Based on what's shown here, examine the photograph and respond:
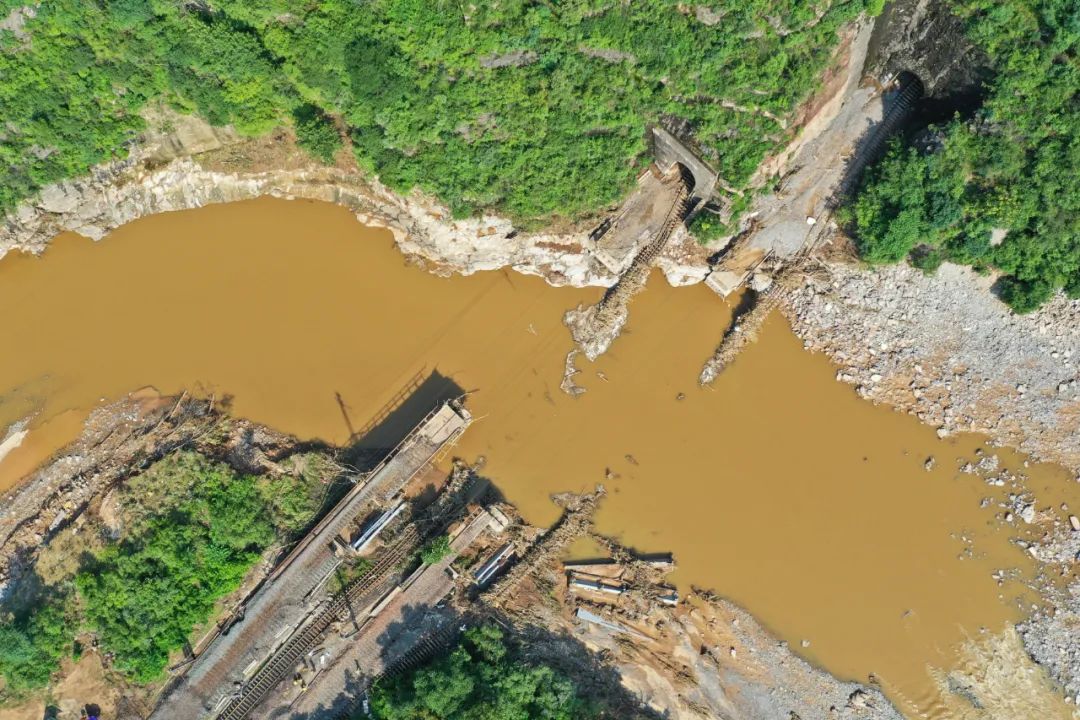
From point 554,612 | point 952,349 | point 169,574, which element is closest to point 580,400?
point 554,612

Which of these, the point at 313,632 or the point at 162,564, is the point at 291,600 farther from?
the point at 162,564

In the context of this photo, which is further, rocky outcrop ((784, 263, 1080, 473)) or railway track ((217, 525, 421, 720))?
rocky outcrop ((784, 263, 1080, 473))

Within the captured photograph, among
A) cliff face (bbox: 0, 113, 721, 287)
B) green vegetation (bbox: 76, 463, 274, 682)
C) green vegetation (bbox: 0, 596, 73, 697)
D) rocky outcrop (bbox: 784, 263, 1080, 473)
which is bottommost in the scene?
green vegetation (bbox: 0, 596, 73, 697)

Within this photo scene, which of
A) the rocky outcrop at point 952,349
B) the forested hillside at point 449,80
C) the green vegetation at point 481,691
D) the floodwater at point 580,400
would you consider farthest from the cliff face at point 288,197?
the green vegetation at point 481,691

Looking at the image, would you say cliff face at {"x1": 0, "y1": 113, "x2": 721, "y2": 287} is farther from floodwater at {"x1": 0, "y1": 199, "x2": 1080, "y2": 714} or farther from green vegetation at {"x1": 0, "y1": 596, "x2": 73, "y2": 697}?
green vegetation at {"x1": 0, "y1": 596, "x2": 73, "y2": 697}

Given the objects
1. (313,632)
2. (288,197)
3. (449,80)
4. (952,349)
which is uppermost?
(952,349)

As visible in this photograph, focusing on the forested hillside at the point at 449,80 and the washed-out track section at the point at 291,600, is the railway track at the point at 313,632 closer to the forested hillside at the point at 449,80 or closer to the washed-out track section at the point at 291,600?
the washed-out track section at the point at 291,600

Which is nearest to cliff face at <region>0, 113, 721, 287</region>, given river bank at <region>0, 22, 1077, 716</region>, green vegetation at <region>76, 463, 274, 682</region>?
river bank at <region>0, 22, 1077, 716</region>
